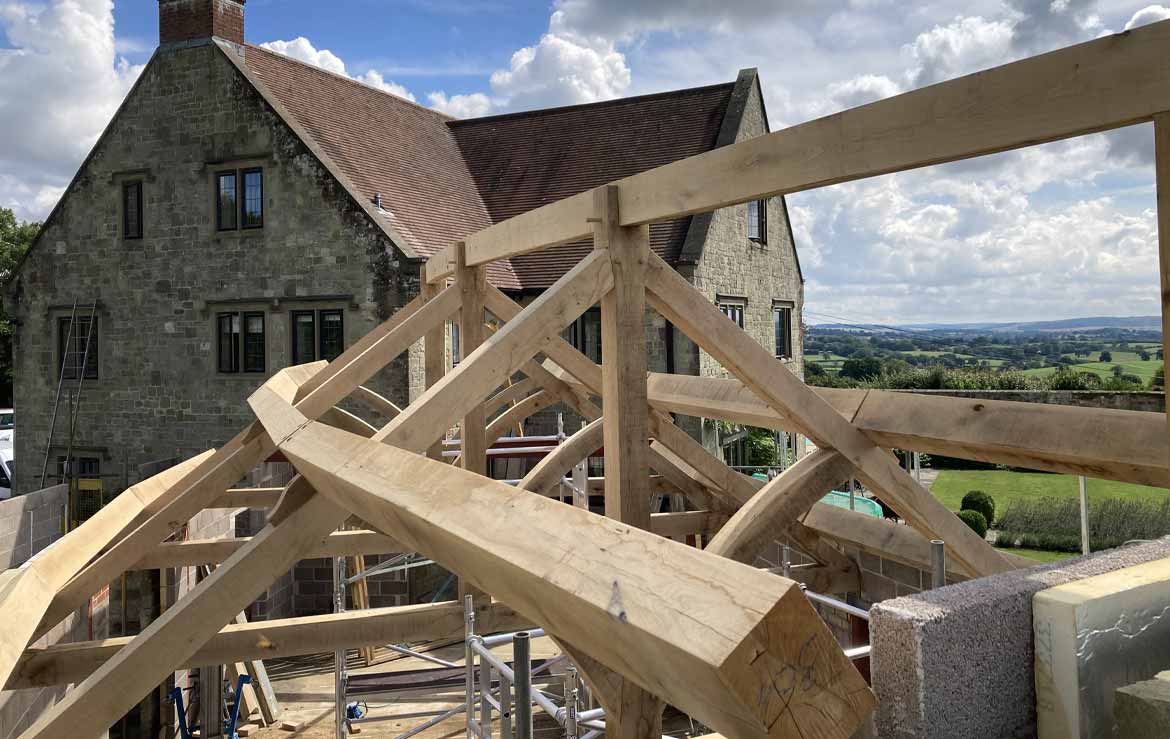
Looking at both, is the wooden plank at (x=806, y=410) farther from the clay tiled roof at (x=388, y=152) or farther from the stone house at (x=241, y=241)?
the clay tiled roof at (x=388, y=152)

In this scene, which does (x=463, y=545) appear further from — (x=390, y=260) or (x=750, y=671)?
(x=390, y=260)

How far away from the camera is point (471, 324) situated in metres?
6.31

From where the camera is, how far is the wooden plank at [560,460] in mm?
6391

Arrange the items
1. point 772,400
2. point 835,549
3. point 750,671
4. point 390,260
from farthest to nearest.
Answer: point 390,260 → point 835,549 → point 772,400 → point 750,671

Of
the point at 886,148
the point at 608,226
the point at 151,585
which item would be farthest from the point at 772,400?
the point at 151,585

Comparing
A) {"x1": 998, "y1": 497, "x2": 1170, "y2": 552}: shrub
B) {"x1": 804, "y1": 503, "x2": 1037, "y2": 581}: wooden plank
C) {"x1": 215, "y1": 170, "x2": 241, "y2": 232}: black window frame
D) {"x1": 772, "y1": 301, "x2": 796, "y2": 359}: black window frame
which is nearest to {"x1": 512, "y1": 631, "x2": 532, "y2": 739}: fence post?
{"x1": 804, "y1": 503, "x2": 1037, "y2": 581}: wooden plank

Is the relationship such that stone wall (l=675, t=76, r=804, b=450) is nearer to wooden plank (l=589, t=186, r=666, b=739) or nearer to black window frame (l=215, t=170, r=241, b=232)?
black window frame (l=215, t=170, r=241, b=232)

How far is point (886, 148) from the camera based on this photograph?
2.78 m

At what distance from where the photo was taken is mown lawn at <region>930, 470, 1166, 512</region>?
68.0 ft

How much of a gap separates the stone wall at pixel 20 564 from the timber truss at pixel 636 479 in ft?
4.12

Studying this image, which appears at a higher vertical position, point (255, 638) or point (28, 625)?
point (28, 625)

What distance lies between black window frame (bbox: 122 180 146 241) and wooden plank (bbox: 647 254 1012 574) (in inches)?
644

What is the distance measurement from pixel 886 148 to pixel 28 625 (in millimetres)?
4610

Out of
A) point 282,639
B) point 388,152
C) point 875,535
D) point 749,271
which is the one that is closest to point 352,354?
point 282,639
